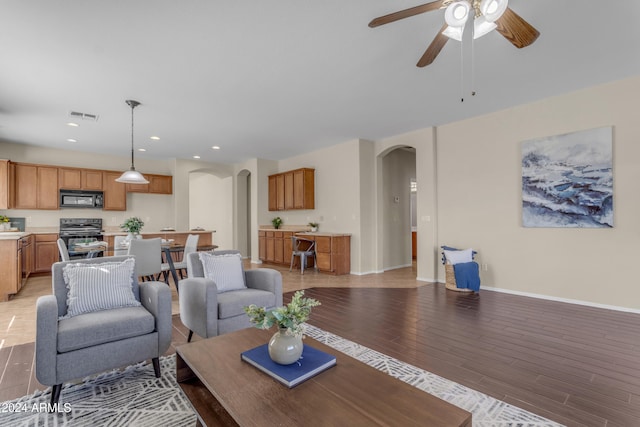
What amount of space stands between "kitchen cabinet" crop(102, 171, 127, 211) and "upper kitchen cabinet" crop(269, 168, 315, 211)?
353 cm

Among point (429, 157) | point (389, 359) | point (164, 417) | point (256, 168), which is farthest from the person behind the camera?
point (256, 168)

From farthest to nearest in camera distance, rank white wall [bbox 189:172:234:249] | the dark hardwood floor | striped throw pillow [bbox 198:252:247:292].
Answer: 1. white wall [bbox 189:172:234:249]
2. striped throw pillow [bbox 198:252:247:292]
3. the dark hardwood floor

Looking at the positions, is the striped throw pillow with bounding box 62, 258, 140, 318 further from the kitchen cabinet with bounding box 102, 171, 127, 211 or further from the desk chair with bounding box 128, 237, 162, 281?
the kitchen cabinet with bounding box 102, 171, 127, 211

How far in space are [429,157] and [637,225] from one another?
2.87 meters

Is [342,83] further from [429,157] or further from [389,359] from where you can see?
[389,359]

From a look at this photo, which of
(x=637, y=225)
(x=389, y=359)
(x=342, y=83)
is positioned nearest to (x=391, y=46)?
(x=342, y=83)

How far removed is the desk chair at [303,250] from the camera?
6648 mm

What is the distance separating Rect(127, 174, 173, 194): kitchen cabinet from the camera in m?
7.69

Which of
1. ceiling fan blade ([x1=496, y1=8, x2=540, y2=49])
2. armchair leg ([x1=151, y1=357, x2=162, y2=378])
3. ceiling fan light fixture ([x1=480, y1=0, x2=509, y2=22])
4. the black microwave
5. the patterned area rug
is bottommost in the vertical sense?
the patterned area rug

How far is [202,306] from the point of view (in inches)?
105

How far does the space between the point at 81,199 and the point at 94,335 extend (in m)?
6.46

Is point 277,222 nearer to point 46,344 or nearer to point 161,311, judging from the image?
point 161,311

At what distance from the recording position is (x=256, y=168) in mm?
8281

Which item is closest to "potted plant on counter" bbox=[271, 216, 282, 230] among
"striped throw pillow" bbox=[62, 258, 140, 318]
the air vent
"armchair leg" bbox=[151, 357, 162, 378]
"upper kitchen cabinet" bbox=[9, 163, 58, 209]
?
the air vent
